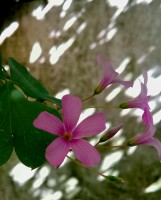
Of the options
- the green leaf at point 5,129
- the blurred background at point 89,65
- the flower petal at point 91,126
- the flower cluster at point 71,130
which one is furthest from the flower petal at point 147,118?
the blurred background at point 89,65

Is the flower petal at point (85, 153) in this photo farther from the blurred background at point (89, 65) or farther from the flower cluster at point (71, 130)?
the blurred background at point (89, 65)

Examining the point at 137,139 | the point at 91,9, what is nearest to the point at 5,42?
the point at 91,9

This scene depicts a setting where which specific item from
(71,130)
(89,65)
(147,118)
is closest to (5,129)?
(71,130)

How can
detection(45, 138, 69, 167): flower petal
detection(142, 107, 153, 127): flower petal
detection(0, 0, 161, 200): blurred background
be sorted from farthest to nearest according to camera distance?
1. detection(0, 0, 161, 200): blurred background
2. detection(142, 107, 153, 127): flower petal
3. detection(45, 138, 69, 167): flower petal

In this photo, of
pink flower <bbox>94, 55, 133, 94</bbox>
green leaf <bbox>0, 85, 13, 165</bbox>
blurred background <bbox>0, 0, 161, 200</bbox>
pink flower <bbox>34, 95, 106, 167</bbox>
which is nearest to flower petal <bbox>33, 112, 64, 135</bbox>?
pink flower <bbox>34, 95, 106, 167</bbox>

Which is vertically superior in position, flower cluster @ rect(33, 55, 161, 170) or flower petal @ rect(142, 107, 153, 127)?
flower cluster @ rect(33, 55, 161, 170)

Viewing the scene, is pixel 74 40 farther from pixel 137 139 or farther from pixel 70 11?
pixel 137 139

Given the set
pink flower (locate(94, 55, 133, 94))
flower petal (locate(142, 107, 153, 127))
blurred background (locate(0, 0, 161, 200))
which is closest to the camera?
flower petal (locate(142, 107, 153, 127))

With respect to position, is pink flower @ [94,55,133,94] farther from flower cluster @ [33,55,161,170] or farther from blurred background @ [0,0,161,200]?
blurred background @ [0,0,161,200]

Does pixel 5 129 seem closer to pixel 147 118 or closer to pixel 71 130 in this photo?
pixel 71 130
